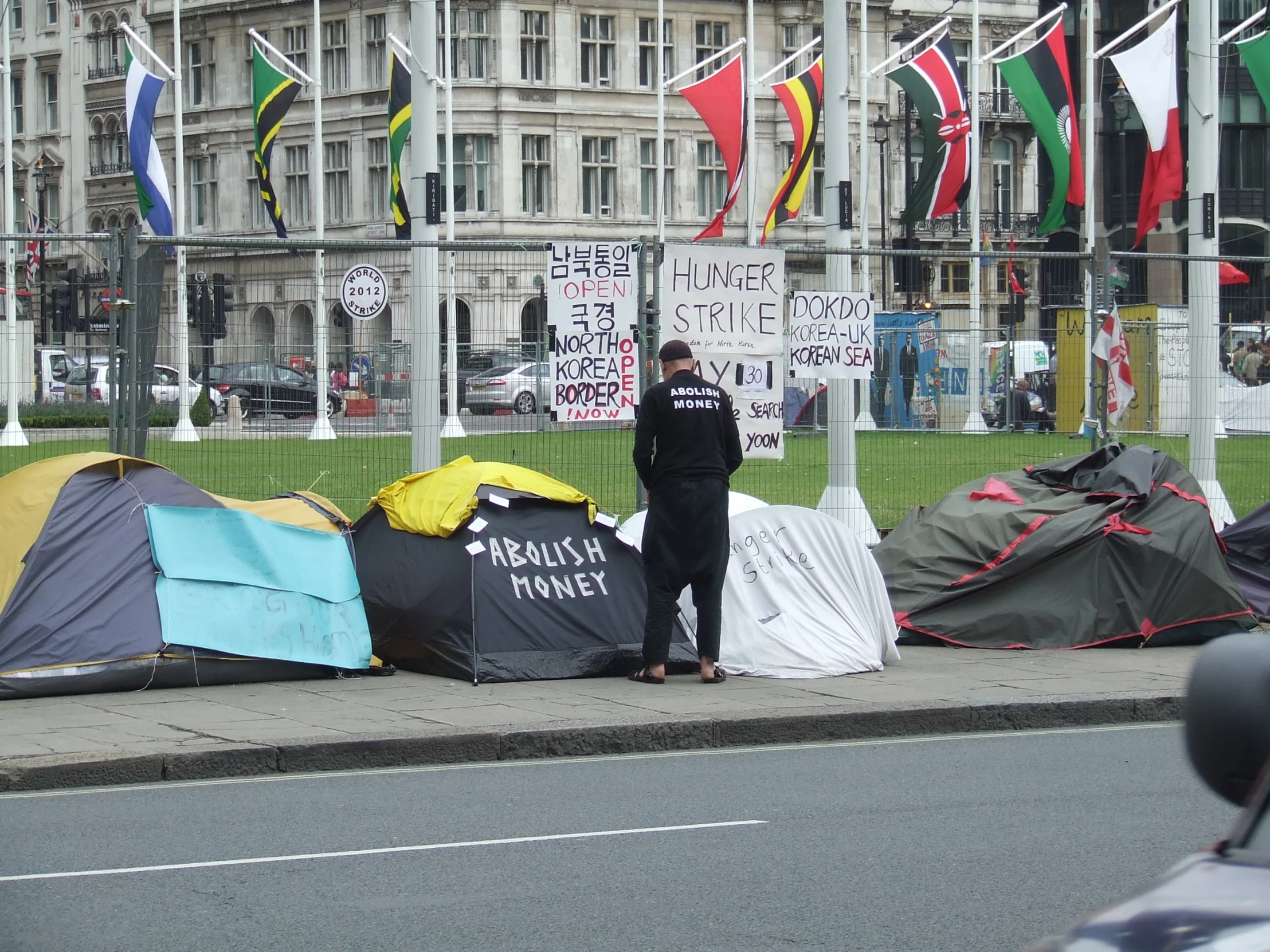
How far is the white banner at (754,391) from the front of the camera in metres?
12.0

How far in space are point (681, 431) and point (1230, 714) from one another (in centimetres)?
751

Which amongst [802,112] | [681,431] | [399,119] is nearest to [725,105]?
[802,112]

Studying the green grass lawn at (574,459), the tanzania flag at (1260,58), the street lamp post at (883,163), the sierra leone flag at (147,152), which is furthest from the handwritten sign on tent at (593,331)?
the street lamp post at (883,163)

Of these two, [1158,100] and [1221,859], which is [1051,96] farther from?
[1221,859]

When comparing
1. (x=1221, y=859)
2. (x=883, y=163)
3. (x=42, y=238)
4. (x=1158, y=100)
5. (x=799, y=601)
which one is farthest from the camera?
(x=883, y=163)

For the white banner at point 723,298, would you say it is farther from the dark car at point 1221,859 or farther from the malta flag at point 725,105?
the malta flag at point 725,105

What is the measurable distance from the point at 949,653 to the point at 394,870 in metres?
6.19

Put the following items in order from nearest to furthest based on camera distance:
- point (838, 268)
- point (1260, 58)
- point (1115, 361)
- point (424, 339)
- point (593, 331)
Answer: point (593, 331) < point (424, 339) < point (1115, 361) < point (838, 268) < point (1260, 58)

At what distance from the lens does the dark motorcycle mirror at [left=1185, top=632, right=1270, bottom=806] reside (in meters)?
2.75

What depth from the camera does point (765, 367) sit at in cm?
1213

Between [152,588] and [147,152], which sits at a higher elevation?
[147,152]

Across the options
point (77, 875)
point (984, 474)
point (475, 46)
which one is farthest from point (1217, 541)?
point (475, 46)

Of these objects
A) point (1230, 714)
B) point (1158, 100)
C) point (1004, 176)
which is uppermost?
point (1004, 176)

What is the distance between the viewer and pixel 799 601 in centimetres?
1091
